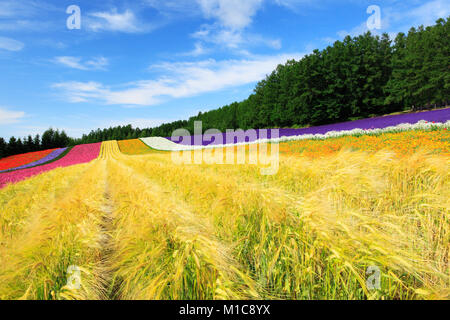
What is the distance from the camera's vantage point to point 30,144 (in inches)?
2217

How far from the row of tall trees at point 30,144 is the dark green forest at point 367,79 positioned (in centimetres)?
483

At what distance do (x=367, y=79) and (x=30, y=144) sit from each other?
83.3 m

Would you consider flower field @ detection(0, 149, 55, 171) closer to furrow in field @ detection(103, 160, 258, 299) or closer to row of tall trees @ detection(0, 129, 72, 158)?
row of tall trees @ detection(0, 129, 72, 158)

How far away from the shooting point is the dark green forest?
1368 inches

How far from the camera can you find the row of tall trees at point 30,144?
4859 centimetres

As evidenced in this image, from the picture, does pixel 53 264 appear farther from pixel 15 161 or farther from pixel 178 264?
pixel 15 161

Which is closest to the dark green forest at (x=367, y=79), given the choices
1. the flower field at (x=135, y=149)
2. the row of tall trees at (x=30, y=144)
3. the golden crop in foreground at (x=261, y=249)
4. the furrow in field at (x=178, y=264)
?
the row of tall trees at (x=30, y=144)

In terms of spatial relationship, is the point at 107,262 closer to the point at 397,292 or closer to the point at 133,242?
the point at 133,242

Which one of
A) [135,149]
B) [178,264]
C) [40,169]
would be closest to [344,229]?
[178,264]

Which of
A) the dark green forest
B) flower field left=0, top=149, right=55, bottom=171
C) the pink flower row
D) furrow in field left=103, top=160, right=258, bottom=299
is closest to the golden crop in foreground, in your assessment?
furrow in field left=103, top=160, right=258, bottom=299

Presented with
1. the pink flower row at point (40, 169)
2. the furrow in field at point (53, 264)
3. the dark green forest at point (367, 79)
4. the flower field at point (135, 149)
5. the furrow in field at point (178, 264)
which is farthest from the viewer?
the flower field at point (135, 149)

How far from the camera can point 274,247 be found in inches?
80.4

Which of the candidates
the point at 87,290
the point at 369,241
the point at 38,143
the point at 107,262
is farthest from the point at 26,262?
the point at 38,143

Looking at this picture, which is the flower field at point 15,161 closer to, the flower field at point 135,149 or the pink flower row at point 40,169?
the pink flower row at point 40,169
